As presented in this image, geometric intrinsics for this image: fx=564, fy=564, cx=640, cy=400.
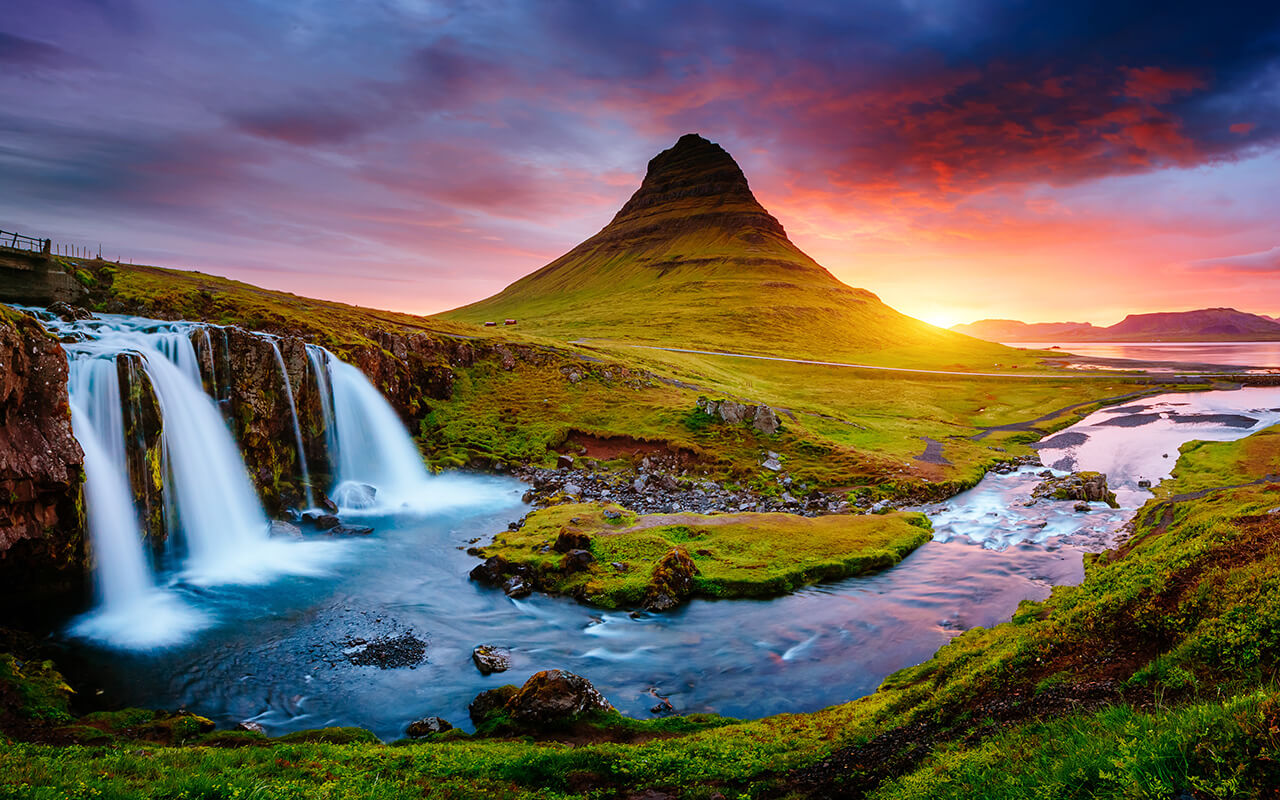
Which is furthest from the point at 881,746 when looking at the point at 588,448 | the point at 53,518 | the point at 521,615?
the point at 588,448

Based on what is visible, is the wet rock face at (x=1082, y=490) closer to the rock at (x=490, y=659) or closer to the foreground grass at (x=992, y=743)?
the foreground grass at (x=992, y=743)

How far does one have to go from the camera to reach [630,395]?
61875 mm

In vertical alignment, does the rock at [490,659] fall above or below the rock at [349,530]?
below

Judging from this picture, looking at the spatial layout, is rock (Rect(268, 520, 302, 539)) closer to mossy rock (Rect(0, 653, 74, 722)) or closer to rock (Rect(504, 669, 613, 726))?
mossy rock (Rect(0, 653, 74, 722))

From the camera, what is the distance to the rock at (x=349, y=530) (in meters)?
34.4

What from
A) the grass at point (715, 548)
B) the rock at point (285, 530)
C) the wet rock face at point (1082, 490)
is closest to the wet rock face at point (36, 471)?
the rock at point (285, 530)

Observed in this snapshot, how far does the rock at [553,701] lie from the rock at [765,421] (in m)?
37.7

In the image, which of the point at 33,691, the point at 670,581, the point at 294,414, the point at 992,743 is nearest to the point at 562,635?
the point at 670,581

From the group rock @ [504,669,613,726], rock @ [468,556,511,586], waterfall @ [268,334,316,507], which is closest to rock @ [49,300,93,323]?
waterfall @ [268,334,316,507]

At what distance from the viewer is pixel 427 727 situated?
1589 centimetres

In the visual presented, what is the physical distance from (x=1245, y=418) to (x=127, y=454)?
11023 cm

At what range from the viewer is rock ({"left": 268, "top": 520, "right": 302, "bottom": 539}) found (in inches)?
1304

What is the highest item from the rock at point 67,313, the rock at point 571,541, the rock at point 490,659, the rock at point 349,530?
the rock at point 67,313

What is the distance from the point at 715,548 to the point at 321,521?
80.2ft
